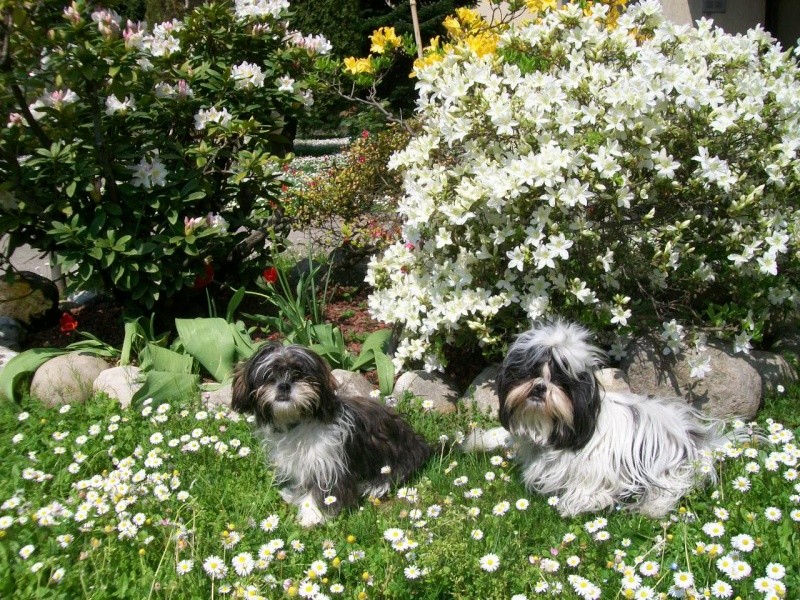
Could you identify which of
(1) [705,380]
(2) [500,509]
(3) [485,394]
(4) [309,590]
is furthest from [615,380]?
(4) [309,590]

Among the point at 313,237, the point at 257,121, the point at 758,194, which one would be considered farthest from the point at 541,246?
the point at 313,237

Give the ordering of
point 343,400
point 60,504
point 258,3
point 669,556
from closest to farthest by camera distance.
A: 1. point 669,556
2. point 60,504
3. point 343,400
4. point 258,3

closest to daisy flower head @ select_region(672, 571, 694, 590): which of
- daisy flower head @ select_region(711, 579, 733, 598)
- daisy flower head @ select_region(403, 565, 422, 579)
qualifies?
daisy flower head @ select_region(711, 579, 733, 598)

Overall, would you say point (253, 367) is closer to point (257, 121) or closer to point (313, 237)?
point (257, 121)

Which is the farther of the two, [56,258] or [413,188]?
[56,258]

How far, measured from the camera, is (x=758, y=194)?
413 centimetres

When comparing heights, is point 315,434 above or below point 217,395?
above

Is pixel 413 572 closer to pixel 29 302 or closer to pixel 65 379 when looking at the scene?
pixel 65 379

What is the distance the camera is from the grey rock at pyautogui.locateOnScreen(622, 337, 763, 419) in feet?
14.2

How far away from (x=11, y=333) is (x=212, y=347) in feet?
5.90

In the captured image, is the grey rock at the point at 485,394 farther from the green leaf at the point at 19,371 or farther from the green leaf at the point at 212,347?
the green leaf at the point at 19,371

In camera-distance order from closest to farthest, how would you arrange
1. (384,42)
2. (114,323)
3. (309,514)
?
(309,514) < (114,323) < (384,42)

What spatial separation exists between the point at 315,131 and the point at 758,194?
15.8 m

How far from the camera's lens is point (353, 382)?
191 inches
